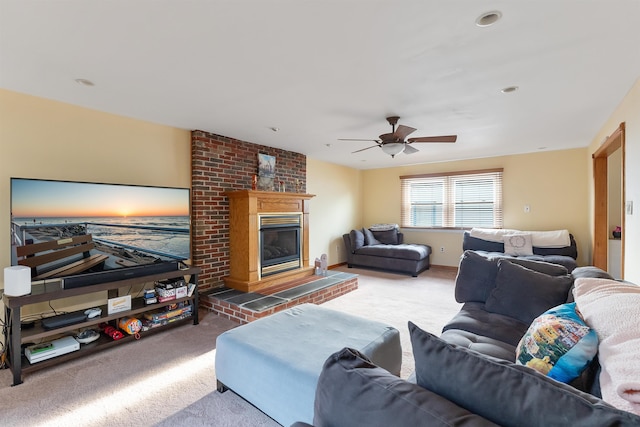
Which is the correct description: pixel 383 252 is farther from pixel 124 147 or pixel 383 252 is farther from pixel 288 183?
pixel 124 147

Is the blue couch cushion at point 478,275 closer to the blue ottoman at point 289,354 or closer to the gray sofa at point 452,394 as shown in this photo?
the blue ottoman at point 289,354

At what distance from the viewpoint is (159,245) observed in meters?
3.21

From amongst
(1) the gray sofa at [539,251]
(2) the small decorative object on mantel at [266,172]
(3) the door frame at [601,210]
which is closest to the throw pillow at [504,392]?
(2) the small decorative object on mantel at [266,172]

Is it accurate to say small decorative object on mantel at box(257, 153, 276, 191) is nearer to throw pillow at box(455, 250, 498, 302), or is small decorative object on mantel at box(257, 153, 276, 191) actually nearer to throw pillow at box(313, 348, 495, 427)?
throw pillow at box(455, 250, 498, 302)

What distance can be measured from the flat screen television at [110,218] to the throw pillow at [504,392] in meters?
2.98

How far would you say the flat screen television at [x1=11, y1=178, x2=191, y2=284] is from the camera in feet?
7.86

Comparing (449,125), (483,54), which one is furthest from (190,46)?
(449,125)

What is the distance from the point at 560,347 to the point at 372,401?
904mm

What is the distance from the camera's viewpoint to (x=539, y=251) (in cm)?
497

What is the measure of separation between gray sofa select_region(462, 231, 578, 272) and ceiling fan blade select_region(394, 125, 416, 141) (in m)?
2.60

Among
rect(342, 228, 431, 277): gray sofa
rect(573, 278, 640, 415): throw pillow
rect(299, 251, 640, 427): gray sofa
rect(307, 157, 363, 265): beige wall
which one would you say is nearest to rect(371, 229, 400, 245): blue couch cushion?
rect(342, 228, 431, 277): gray sofa

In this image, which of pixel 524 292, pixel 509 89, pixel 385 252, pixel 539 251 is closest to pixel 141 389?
pixel 524 292

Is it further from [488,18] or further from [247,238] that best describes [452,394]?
[247,238]

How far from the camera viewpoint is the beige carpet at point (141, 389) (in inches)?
72.2
